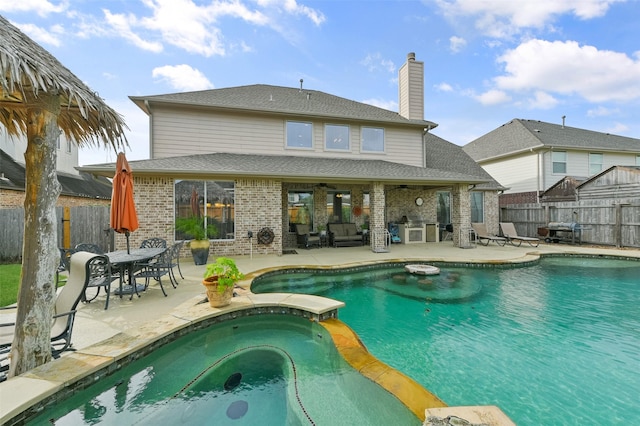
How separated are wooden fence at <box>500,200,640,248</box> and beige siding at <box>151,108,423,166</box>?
890 centimetres

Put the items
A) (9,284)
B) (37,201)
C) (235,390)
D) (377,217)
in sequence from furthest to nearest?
(377,217) < (9,284) < (235,390) < (37,201)

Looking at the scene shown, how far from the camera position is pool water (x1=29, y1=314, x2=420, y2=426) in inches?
93.1

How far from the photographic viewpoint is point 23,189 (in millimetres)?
10883

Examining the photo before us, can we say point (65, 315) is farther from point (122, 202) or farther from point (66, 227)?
point (66, 227)

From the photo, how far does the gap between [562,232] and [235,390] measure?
16008 millimetres

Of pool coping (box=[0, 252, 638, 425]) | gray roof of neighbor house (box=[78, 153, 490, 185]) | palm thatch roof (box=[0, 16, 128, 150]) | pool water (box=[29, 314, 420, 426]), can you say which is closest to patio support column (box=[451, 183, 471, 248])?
gray roof of neighbor house (box=[78, 153, 490, 185])

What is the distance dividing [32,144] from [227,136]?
8181 millimetres

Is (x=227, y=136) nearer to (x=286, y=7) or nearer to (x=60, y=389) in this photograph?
(x=286, y=7)

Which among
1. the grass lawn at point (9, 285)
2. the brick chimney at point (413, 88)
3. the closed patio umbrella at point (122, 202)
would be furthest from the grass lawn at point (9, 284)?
the brick chimney at point (413, 88)

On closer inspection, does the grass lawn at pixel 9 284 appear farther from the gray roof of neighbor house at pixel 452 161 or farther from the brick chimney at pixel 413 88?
the gray roof of neighbor house at pixel 452 161

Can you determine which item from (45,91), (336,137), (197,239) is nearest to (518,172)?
(336,137)

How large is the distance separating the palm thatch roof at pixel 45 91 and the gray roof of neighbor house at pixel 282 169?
4.04 m

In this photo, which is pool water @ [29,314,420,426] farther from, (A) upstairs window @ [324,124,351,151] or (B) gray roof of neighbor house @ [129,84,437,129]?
(A) upstairs window @ [324,124,351,151]

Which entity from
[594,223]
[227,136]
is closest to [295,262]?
[227,136]
